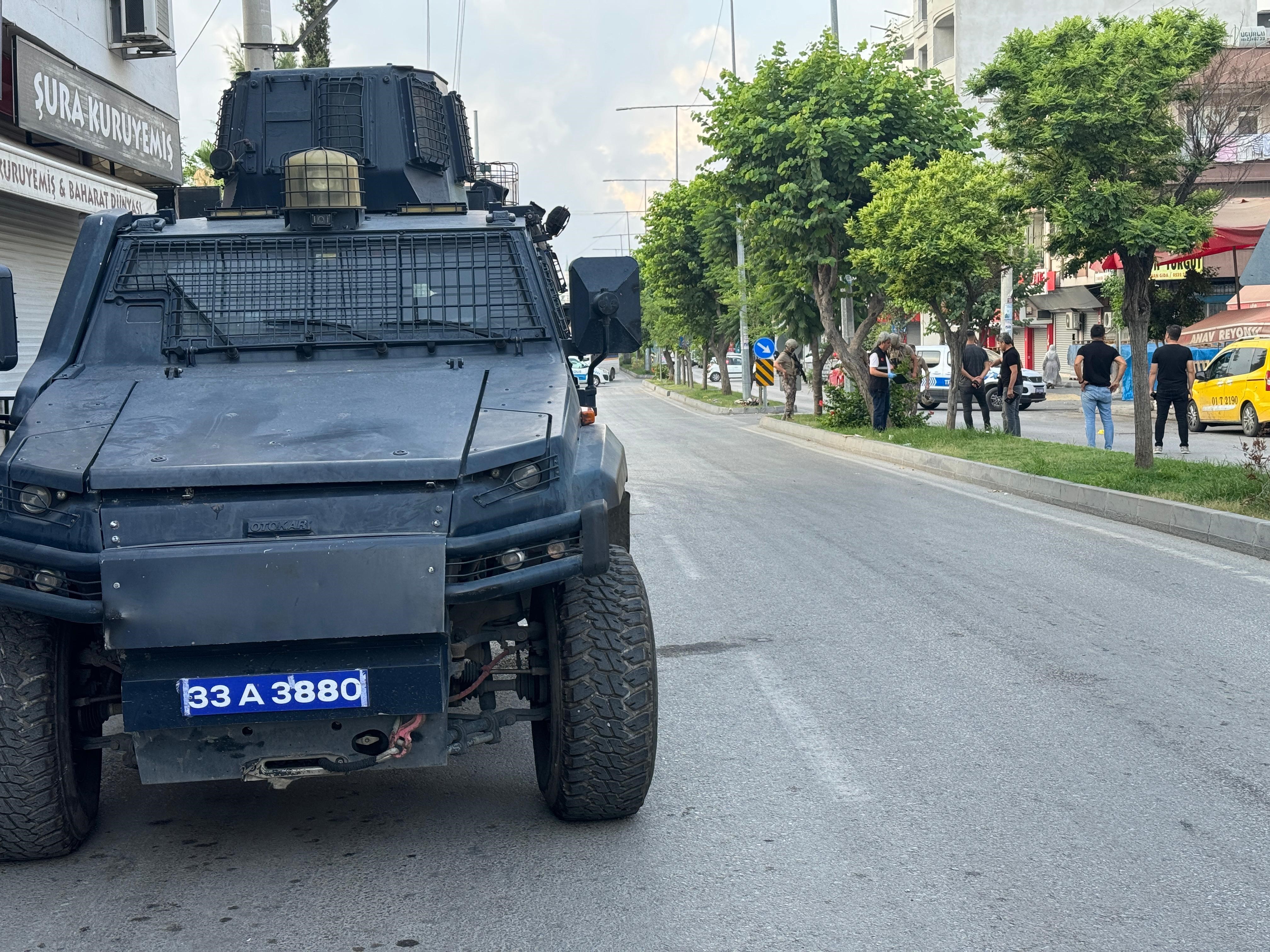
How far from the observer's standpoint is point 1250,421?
23.7m

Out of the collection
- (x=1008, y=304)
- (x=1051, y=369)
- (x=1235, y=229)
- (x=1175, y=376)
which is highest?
(x=1235, y=229)

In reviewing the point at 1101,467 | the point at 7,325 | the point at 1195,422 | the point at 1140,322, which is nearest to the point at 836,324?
the point at 1195,422

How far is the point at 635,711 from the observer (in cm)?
499

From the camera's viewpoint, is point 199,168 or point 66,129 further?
point 199,168

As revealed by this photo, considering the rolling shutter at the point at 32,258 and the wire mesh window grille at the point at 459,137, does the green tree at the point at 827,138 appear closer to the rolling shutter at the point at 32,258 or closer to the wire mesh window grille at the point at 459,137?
the rolling shutter at the point at 32,258

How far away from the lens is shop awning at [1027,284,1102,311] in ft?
175

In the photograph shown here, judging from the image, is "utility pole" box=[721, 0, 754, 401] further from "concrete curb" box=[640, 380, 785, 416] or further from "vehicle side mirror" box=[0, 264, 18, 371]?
"vehicle side mirror" box=[0, 264, 18, 371]

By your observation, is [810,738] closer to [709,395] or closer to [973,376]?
[973,376]

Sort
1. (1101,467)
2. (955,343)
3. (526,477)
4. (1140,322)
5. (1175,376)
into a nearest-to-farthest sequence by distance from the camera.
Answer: (526,477) → (1140,322) → (1101,467) → (1175,376) → (955,343)

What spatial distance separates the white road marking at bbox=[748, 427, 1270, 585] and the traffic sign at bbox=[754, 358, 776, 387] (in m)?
14.0

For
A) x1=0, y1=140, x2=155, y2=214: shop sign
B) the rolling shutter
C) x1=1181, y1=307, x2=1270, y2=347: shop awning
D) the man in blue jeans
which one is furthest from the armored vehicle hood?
x1=1181, y1=307, x2=1270, y2=347: shop awning

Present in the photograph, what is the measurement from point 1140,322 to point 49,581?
45.9ft

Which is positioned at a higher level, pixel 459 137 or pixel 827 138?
pixel 827 138

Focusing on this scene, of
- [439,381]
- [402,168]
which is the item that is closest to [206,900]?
[439,381]
